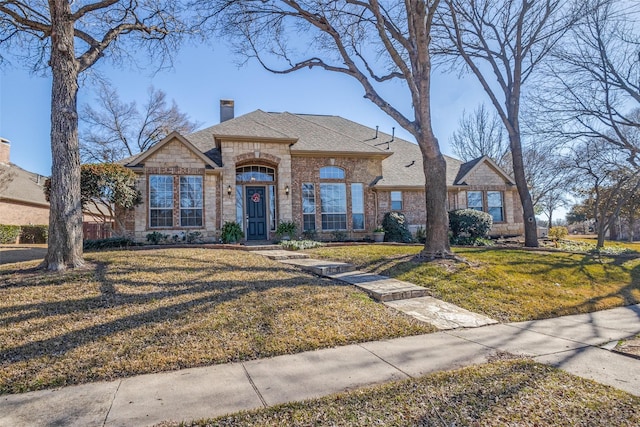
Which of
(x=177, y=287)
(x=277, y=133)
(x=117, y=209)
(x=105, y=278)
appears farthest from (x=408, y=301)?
(x=117, y=209)

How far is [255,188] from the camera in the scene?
15023 mm

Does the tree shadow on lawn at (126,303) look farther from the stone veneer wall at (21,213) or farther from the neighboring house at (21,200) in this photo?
the stone veneer wall at (21,213)

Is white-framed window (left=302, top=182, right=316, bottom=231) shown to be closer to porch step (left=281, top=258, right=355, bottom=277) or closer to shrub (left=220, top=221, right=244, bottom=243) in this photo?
shrub (left=220, top=221, right=244, bottom=243)

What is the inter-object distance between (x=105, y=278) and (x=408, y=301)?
5649 mm

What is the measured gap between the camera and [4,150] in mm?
25406

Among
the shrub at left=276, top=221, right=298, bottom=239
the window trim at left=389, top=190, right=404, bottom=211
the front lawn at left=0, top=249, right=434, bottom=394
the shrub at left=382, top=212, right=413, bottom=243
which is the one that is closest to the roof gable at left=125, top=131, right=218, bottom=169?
the shrub at left=276, top=221, right=298, bottom=239

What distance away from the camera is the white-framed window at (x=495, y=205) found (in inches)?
727

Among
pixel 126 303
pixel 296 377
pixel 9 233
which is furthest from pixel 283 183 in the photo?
pixel 9 233

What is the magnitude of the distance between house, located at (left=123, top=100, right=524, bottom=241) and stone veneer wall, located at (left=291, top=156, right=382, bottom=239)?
0.04 meters

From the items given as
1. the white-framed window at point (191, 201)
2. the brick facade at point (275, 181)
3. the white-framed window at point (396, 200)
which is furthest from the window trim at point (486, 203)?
the white-framed window at point (191, 201)

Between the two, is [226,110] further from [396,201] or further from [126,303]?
[126,303]

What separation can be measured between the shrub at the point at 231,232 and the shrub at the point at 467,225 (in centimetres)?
A: 940

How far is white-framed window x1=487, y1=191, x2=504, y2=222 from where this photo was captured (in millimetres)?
18453

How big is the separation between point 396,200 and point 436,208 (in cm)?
735
